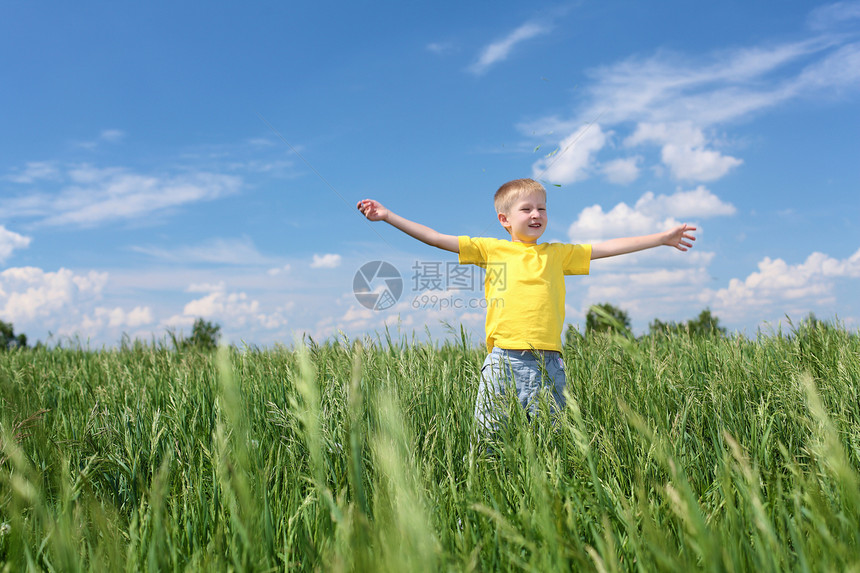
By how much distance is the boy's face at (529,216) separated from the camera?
383 centimetres

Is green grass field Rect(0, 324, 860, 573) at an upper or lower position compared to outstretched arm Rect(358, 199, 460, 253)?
lower

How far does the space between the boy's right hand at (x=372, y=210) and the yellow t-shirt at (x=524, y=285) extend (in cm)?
63

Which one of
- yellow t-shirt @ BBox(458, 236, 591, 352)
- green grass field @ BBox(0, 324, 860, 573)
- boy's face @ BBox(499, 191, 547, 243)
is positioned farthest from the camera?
boy's face @ BBox(499, 191, 547, 243)

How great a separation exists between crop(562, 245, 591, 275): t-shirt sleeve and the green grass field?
0.63 metres

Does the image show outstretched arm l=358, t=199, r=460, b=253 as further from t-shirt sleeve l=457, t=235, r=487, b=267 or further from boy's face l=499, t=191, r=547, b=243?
boy's face l=499, t=191, r=547, b=243

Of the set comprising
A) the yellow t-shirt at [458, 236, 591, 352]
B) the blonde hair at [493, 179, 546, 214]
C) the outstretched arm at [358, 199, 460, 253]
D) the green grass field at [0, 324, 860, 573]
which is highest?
the blonde hair at [493, 179, 546, 214]

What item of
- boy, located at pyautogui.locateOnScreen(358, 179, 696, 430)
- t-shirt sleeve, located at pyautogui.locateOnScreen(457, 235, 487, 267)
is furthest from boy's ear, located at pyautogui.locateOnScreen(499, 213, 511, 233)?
t-shirt sleeve, located at pyautogui.locateOnScreen(457, 235, 487, 267)

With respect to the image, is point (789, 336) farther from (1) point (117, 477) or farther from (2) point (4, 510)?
(2) point (4, 510)

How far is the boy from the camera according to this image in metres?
3.53

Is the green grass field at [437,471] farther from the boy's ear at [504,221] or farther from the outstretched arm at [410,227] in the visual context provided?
the boy's ear at [504,221]

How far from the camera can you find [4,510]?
224 cm

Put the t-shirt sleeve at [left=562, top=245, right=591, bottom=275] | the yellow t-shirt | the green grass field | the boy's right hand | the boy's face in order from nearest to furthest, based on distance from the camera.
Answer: the green grass field → the boy's right hand → the yellow t-shirt → the boy's face → the t-shirt sleeve at [left=562, top=245, right=591, bottom=275]

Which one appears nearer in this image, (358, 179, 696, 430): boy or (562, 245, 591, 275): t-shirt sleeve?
(358, 179, 696, 430): boy

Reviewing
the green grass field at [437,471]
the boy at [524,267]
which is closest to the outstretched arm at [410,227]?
the boy at [524,267]
